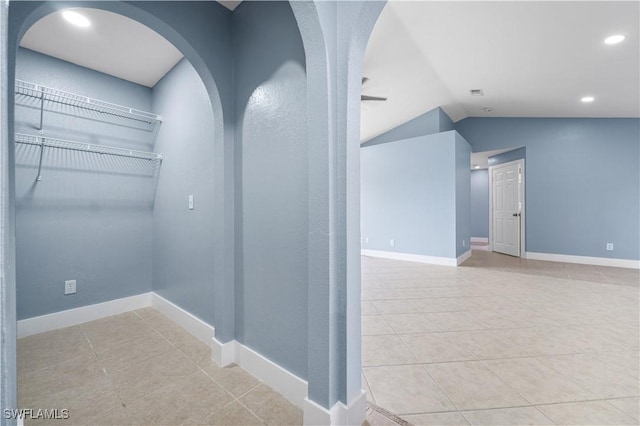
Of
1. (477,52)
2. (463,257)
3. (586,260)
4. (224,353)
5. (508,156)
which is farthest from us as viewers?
(508,156)

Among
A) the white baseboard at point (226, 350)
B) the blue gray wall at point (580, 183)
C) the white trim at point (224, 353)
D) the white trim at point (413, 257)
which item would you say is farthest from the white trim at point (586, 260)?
the white trim at point (224, 353)

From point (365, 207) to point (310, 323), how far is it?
4.90m

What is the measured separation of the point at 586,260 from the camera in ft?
16.3

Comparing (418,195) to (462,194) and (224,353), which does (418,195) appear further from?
(224,353)

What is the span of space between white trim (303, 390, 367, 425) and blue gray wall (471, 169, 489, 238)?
8.77 meters

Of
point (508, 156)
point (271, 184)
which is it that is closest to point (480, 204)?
point (508, 156)

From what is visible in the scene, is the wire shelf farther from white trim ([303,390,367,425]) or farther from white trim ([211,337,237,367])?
white trim ([303,390,367,425])

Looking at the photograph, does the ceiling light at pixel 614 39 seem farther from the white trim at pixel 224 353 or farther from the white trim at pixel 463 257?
the white trim at pixel 224 353

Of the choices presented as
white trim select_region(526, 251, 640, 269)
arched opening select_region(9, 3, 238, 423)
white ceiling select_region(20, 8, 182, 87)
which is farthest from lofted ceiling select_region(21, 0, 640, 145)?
white trim select_region(526, 251, 640, 269)

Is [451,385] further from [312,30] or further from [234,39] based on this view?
[234,39]

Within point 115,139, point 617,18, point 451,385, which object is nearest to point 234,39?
point 115,139

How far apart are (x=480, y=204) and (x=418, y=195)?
4608mm

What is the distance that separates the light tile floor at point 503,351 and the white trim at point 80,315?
2417 mm

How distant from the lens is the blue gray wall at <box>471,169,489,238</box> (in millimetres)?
8352
